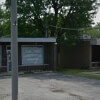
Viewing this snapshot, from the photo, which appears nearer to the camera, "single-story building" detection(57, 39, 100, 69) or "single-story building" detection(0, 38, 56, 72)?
"single-story building" detection(0, 38, 56, 72)

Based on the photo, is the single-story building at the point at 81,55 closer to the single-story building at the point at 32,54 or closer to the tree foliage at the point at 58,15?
the tree foliage at the point at 58,15

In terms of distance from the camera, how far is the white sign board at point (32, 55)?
81.6ft

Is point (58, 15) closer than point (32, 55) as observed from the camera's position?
No

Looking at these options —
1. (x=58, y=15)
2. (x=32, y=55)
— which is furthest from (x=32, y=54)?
(x=58, y=15)

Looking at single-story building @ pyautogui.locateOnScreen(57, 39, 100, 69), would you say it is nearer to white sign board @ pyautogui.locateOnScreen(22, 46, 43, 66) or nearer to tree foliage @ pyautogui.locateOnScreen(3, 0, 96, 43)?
tree foliage @ pyautogui.locateOnScreen(3, 0, 96, 43)

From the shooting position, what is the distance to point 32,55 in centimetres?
2539

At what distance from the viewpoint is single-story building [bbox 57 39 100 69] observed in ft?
93.4

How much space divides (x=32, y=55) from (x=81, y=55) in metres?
7.20

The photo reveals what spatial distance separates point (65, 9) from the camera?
95.5 feet

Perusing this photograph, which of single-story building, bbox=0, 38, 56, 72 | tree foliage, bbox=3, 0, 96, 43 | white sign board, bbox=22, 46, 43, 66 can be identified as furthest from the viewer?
tree foliage, bbox=3, 0, 96, 43

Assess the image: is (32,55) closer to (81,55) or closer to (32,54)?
(32,54)

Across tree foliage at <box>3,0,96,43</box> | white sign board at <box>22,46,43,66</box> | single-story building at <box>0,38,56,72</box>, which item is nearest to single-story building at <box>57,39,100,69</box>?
tree foliage at <box>3,0,96,43</box>

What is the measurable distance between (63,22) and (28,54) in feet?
23.0

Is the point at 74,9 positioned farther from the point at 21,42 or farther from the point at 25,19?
the point at 21,42
